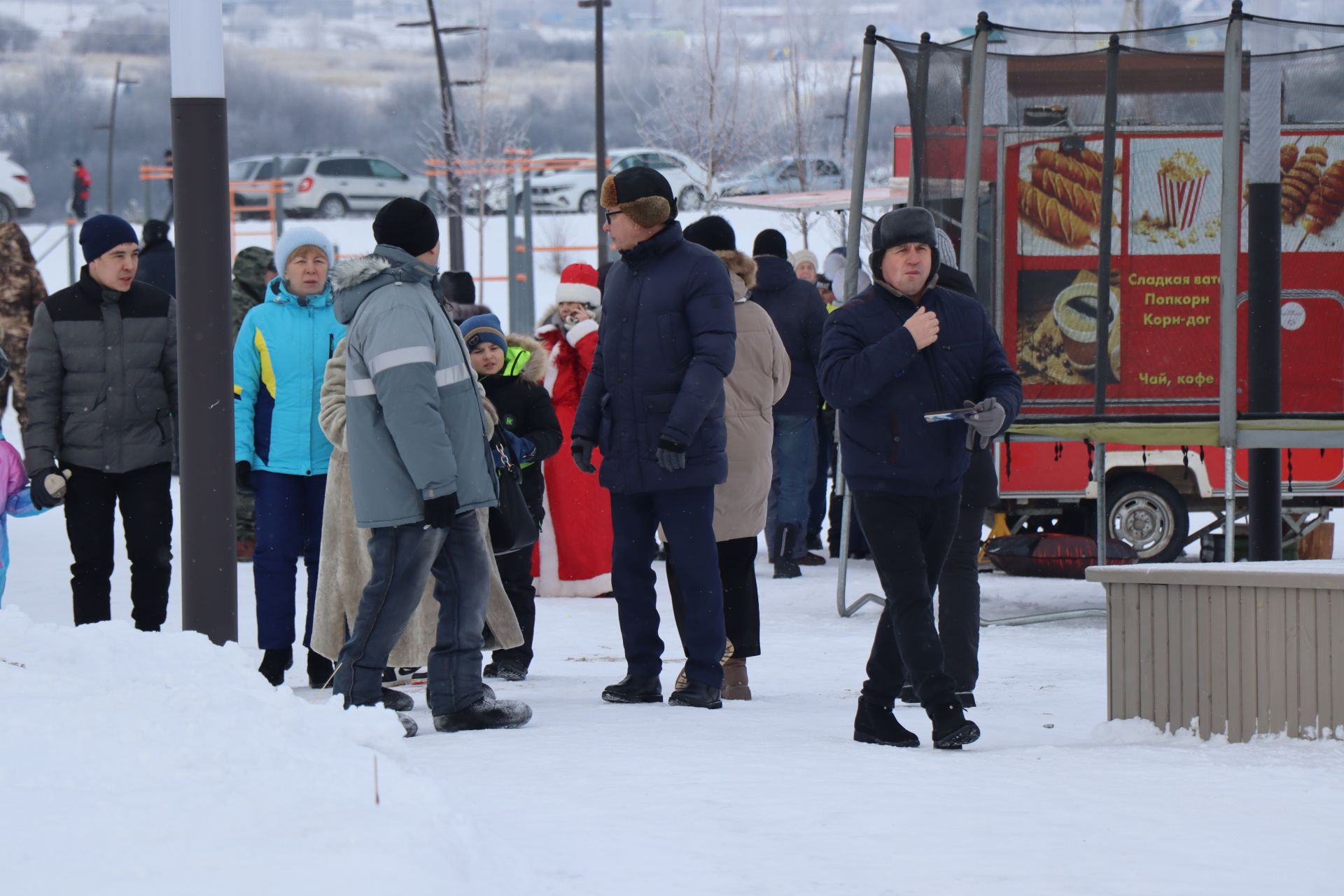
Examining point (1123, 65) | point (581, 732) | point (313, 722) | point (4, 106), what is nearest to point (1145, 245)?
point (1123, 65)

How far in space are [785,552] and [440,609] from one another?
16.5 ft

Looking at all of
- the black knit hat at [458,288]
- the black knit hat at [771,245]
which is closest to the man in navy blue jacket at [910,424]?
the black knit hat at [458,288]

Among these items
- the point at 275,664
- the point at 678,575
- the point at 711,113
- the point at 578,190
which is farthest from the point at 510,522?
the point at 578,190

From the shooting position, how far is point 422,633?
20.7ft

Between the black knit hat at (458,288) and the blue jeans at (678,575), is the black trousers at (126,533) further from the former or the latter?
the black knit hat at (458,288)

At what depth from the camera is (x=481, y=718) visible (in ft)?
17.6

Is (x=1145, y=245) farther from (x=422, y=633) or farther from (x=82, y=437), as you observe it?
(x=82, y=437)

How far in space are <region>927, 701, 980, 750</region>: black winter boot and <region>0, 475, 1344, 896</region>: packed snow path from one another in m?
0.06

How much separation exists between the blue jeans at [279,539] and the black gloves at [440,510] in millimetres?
1472

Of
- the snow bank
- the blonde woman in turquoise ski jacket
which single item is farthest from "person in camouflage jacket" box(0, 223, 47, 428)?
the snow bank

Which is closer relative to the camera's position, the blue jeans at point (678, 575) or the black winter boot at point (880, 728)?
the black winter boot at point (880, 728)

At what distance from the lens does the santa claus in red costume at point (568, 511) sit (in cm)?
854

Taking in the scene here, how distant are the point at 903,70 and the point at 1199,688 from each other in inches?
170

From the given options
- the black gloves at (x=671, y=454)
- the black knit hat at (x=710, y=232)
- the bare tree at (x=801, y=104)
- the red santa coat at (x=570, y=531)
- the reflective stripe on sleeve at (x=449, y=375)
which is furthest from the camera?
the bare tree at (x=801, y=104)
